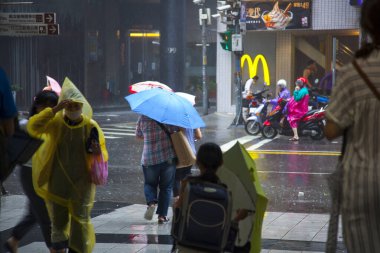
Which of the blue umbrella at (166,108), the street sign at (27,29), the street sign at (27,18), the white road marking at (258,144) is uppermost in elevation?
the street sign at (27,18)

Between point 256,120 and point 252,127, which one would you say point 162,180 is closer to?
point 256,120

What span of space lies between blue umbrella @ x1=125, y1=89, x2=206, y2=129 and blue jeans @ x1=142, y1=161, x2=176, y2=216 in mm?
715

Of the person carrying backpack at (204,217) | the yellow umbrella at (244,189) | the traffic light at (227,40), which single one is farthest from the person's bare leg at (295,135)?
the person carrying backpack at (204,217)

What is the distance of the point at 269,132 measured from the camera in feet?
72.5

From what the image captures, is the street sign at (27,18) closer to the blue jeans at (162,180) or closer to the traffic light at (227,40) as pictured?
the blue jeans at (162,180)

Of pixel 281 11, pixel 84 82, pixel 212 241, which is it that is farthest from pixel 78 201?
pixel 84 82

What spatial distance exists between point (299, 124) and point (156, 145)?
12302 millimetres

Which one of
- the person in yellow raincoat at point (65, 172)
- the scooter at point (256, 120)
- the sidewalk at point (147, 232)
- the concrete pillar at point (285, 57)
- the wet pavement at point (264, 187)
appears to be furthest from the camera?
the concrete pillar at point (285, 57)

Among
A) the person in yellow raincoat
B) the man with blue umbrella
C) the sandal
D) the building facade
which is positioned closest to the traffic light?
the building facade

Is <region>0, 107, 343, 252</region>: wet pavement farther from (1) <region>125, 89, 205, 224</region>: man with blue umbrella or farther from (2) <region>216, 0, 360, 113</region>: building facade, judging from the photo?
(2) <region>216, 0, 360, 113</region>: building facade

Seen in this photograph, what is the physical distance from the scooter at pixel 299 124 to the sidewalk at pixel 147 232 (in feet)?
35.9

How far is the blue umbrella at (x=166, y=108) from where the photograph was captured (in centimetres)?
919

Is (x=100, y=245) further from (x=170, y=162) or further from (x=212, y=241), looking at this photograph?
(x=212, y=241)

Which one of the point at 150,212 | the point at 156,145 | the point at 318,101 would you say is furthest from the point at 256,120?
the point at 156,145
